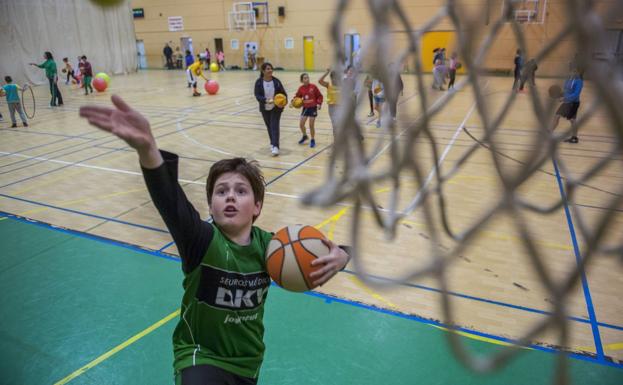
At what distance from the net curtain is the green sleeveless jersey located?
24.0 metres

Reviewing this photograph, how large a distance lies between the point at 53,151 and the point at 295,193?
661 cm

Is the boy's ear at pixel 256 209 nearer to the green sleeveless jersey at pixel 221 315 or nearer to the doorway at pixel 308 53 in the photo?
the green sleeveless jersey at pixel 221 315

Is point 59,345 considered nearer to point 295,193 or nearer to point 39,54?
point 295,193

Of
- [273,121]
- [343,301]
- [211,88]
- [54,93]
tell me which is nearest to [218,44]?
[211,88]

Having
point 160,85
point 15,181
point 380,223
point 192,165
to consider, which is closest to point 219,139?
point 192,165

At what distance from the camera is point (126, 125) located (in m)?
1.78

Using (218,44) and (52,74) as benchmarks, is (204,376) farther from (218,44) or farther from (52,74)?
(218,44)

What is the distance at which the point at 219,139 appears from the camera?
1125cm

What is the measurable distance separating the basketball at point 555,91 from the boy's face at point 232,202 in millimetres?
1528

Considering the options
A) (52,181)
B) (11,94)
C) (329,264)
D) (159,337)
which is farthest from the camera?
(11,94)

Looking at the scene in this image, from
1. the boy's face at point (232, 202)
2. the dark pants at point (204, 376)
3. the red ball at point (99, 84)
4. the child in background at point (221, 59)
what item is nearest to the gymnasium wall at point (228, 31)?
the child in background at point (221, 59)

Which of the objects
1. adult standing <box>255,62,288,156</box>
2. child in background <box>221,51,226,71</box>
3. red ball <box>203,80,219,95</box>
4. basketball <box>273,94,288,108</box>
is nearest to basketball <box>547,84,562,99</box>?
basketball <box>273,94,288,108</box>

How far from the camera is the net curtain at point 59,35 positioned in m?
23.7

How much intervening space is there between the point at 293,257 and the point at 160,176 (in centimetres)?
89
